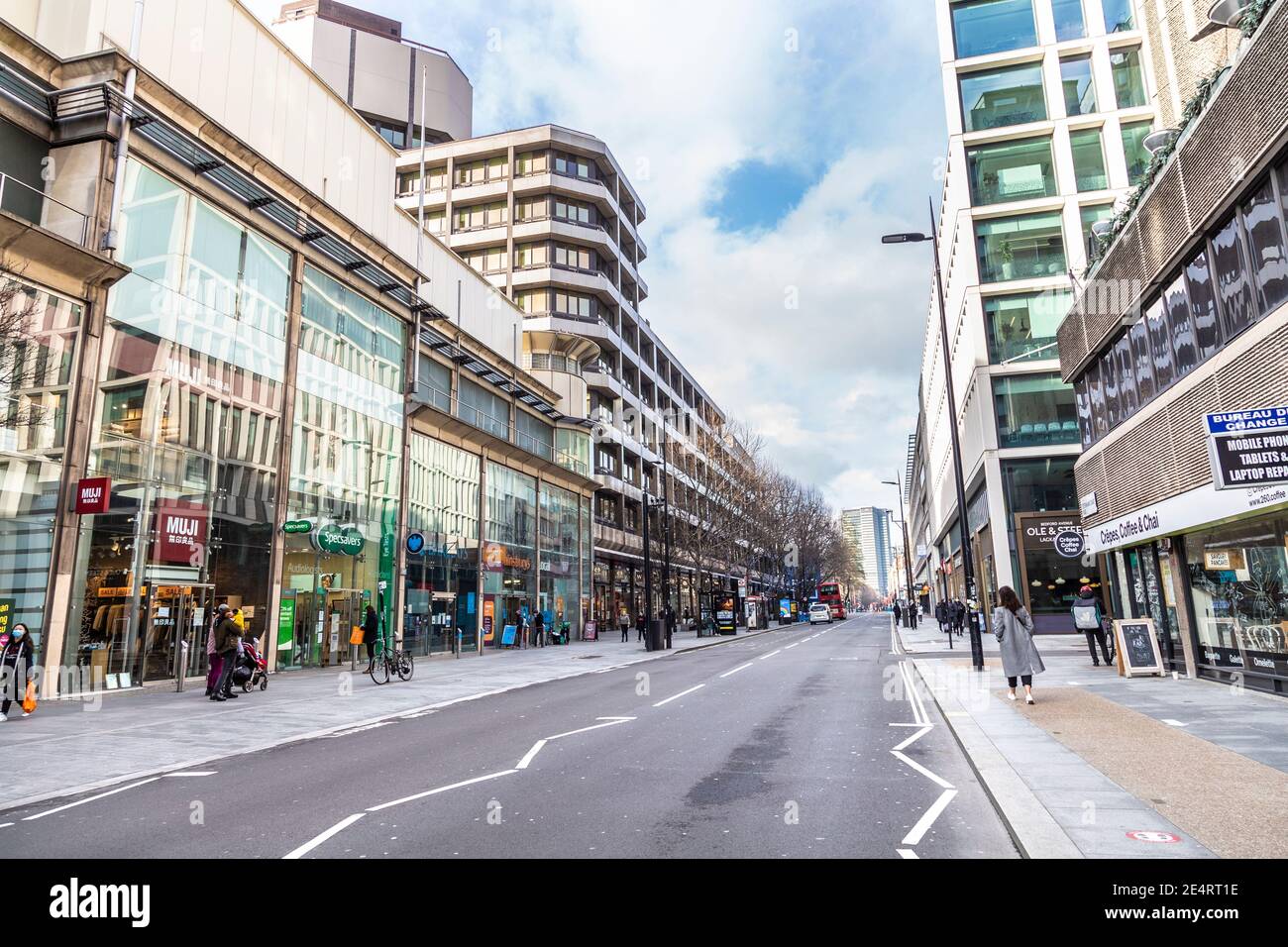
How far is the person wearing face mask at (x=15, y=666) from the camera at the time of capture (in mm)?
12695

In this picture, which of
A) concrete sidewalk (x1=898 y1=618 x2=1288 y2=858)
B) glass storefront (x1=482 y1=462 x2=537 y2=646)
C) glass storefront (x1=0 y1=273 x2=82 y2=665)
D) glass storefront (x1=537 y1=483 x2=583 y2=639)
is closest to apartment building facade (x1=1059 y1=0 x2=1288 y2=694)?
concrete sidewalk (x1=898 y1=618 x2=1288 y2=858)

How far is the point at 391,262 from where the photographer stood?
28891 millimetres

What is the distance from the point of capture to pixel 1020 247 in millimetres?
38844

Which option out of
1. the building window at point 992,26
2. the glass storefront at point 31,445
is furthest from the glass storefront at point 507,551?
the building window at point 992,26

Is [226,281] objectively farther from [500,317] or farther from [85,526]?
[500,317]

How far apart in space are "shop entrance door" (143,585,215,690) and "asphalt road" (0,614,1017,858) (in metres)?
9.16

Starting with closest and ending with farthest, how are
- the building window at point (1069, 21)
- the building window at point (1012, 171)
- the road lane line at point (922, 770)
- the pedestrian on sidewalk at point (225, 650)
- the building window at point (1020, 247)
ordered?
the road lane line at point (922, 770) → the pedestrian on sidewalk at point (225, 650) → the building window at point (1020, 247) → the building window at point (1012, 171) → the building window at point (1069, 21)

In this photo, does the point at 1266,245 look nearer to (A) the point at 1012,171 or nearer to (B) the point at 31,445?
(B) the point at 31,445

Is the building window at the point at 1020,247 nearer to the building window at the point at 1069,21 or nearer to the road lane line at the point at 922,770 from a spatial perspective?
the building window at the point at 1069,21

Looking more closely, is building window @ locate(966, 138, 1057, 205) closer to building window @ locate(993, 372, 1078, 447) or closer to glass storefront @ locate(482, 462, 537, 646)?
building window @ locate(993, 372, 1078, 447)

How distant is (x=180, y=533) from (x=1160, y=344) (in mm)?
21899

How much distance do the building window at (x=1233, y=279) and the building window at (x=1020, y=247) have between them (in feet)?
95.6

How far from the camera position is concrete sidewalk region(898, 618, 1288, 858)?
486 cm
